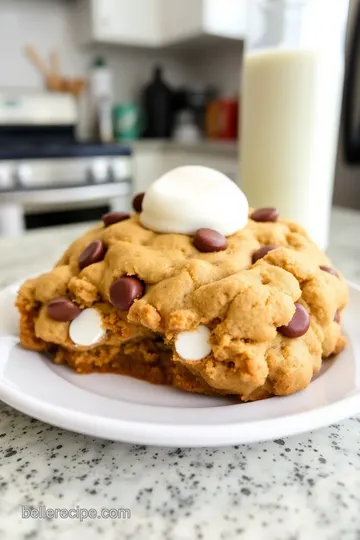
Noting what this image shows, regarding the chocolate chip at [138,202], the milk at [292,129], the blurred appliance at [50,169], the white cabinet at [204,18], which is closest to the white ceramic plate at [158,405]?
the chocolate chip at [138,202]

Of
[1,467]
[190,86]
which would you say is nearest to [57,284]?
[1,467]

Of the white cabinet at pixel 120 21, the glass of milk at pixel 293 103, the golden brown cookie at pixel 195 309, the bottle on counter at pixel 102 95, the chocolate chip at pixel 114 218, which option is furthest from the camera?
the bottle on counter at pixel 102 95

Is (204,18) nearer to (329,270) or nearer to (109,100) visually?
(109,100)

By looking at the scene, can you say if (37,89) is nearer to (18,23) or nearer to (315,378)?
(18,23)

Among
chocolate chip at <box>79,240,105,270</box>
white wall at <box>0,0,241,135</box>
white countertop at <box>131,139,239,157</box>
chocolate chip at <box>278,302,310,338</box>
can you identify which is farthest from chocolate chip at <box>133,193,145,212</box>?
white wall at <box>0,0,241,135</box>

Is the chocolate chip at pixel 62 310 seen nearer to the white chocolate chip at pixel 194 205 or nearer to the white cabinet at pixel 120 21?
the white chocolate chip at pixel 194 205

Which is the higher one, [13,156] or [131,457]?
[13,156]
